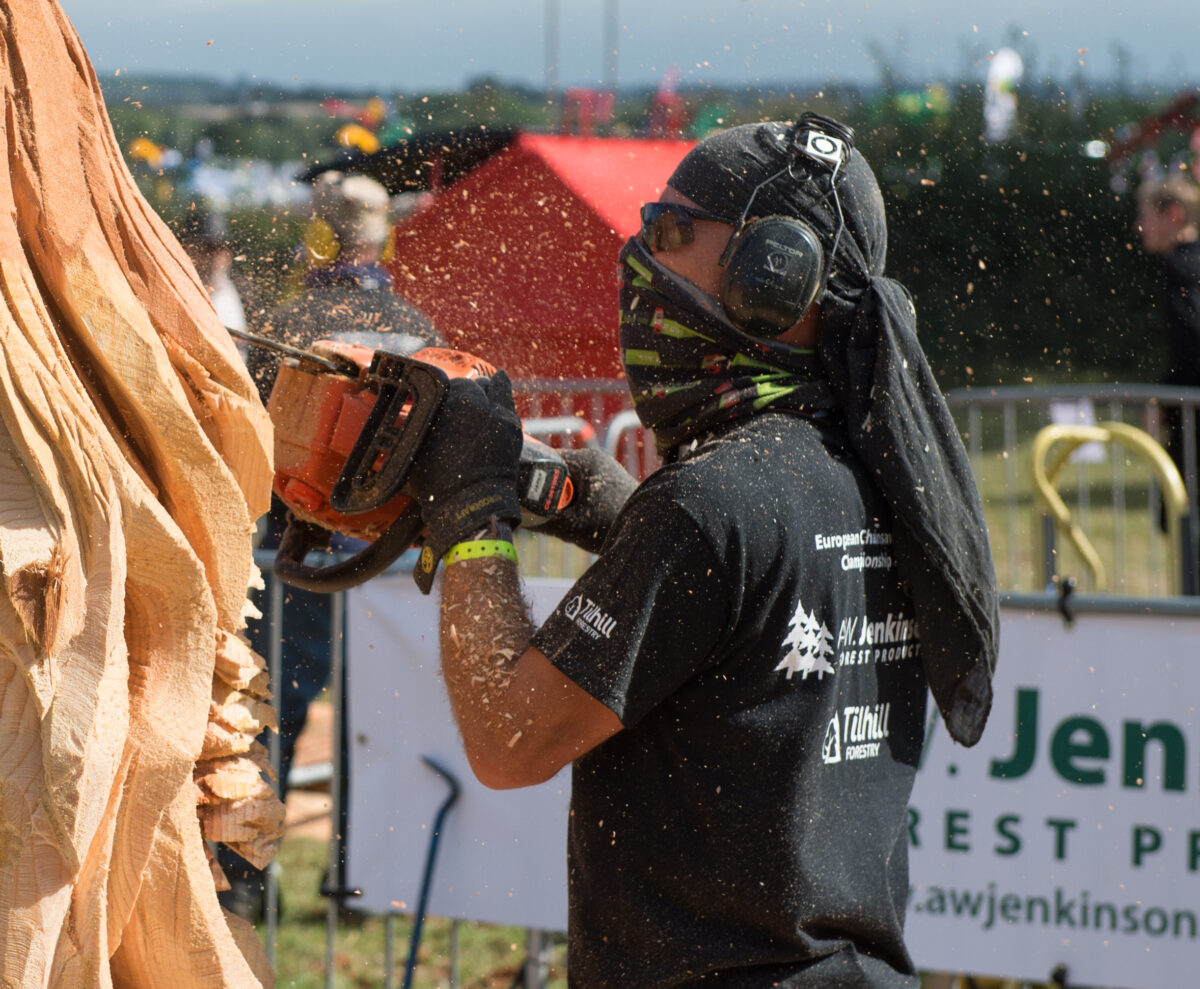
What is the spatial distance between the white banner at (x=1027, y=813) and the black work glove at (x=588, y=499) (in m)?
1.18

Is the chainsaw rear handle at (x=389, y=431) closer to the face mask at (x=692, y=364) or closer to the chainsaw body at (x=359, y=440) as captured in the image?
the chainsaw body at (x=359, y=440)

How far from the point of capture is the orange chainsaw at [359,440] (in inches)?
72.7

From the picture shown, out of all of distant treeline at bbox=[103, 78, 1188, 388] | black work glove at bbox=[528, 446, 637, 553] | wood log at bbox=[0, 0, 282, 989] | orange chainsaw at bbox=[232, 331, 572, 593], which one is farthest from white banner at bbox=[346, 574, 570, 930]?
distant treeline at bbox=[103, 78, 1188, 388]

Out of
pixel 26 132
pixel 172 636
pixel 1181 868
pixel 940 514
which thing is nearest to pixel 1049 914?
pixel 1181 868

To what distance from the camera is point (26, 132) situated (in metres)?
1.18

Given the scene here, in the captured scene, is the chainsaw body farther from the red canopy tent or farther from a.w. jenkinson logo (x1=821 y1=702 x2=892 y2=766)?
the red canopy tent

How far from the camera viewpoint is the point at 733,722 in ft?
5.49

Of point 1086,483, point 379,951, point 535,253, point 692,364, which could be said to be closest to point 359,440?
point 692,364

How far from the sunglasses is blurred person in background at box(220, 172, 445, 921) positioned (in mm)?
1345

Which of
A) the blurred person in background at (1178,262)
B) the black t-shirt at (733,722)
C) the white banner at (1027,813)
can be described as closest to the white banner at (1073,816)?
the white banner at (1027,813)

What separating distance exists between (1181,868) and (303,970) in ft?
8.25

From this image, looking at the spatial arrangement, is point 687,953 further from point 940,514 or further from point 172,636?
point 172,636

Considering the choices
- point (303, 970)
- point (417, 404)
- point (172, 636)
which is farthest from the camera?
point (303, 970)

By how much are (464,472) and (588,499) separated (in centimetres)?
45
